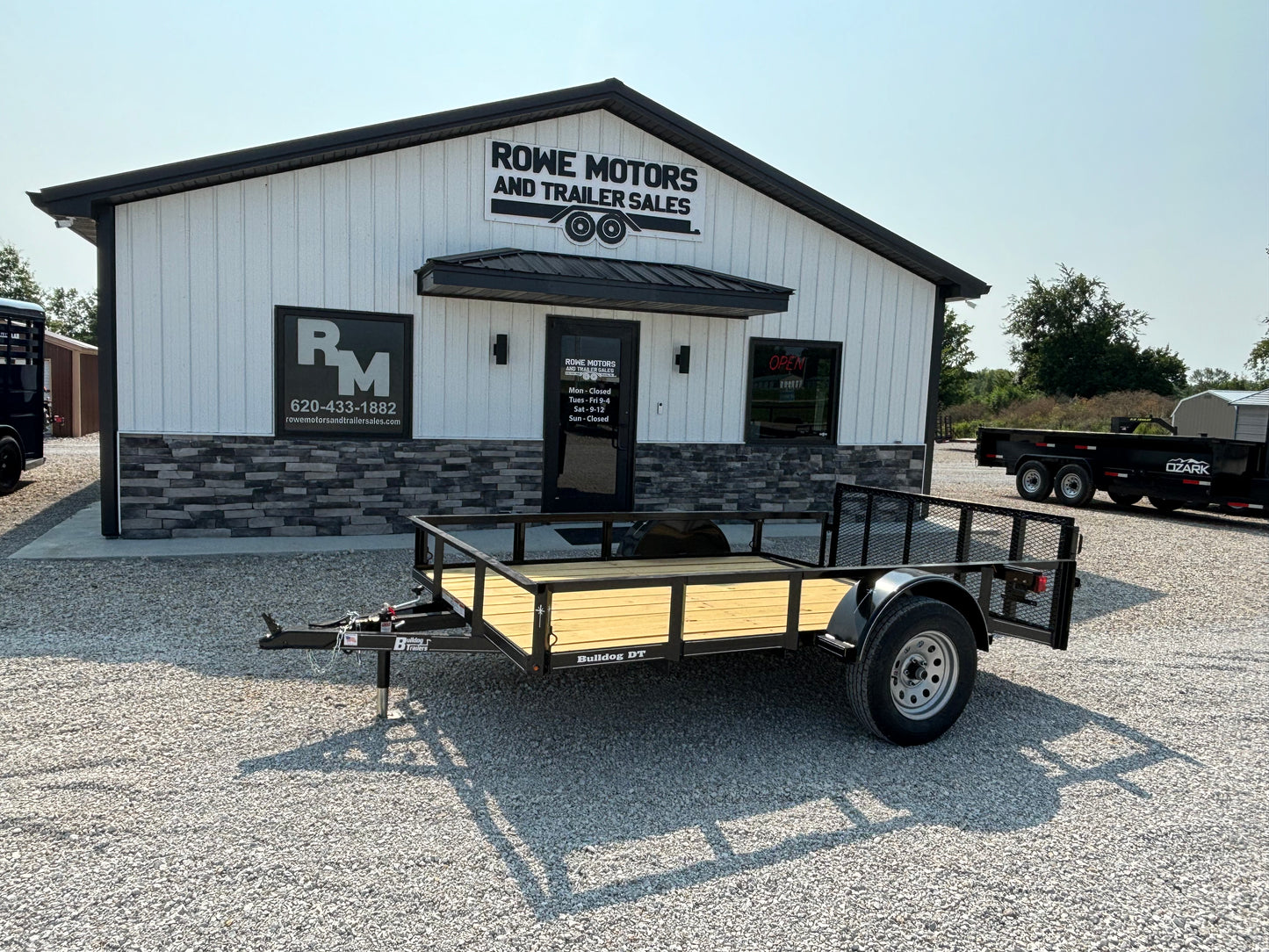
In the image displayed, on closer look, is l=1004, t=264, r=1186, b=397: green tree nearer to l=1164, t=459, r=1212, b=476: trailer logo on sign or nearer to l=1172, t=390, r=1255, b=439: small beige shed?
l=1172, t=390, r=1255, b=439: small beige shed

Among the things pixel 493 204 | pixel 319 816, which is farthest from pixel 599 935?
pixel 493 204

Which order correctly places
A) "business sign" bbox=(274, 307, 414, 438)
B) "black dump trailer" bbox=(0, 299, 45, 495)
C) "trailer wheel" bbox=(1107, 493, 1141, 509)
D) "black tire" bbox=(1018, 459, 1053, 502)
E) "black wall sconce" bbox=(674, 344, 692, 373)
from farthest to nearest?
1. "black tire" bbox=(1018, 459, 1053, 502)
2. "trailer wheel" bbox=(1107, 493, 1141, 509)
3. "black dump trailer" bbox=(0, 299, 45, 495)
4. "black wall sconce" bbox=(674, 344, 692, 373)
5. "business sign" bbox=(274, 307, 414, 438)

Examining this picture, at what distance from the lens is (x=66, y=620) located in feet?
20.7

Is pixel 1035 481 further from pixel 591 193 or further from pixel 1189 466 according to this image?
pixel 591 193

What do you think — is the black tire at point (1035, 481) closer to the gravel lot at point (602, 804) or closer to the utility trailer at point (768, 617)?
the gravel lot at point (602, 804)

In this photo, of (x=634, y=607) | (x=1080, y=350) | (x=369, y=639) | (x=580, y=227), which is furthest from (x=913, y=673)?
(x=1080, y=350)

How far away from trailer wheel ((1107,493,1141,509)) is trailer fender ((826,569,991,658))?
12.2 meters

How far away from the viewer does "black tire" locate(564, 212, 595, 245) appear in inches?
420

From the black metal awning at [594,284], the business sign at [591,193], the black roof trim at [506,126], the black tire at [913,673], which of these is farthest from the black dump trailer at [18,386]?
the black tire at [913,673]

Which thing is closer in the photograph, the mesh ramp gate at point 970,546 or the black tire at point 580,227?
the mesh ramp gate at point 970,546

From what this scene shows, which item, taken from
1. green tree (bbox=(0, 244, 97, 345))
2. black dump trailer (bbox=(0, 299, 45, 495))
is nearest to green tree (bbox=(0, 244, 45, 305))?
green tree (bbox=(0, 244, 97, 345))

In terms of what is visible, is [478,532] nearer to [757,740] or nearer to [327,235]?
[327,235]

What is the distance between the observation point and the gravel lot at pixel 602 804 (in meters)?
3.00

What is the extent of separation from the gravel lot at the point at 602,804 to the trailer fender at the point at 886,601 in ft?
2.02
